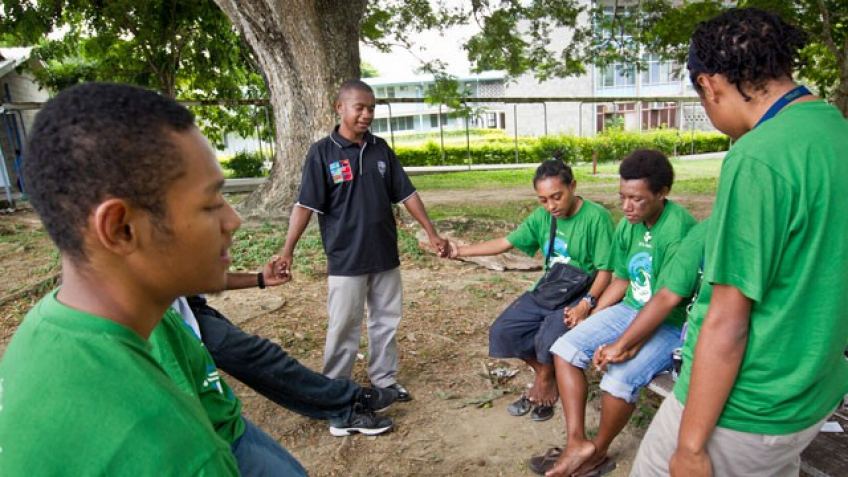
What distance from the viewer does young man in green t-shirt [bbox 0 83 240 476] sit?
757 mm

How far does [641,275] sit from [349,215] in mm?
1654

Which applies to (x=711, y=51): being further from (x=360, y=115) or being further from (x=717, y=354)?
(x=360, y=115)

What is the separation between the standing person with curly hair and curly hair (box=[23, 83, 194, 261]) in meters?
1.24

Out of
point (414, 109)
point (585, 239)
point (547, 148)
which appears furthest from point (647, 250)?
point (414, 109)

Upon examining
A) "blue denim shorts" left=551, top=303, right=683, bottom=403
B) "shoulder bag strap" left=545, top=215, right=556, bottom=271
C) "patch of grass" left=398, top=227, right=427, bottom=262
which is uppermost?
"shoulder bag strap" left=545, top=215, right=556, bottom=271

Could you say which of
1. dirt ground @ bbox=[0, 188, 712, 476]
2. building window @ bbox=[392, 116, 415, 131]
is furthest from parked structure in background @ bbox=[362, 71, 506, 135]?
dirt ground @ bbox=[0, 188, 712, 476]

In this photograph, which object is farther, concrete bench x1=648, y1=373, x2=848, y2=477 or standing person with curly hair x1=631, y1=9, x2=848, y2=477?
concrete bench x1=648, y1=373, x2=848, y2=477

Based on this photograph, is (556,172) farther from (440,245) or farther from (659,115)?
(659,115)

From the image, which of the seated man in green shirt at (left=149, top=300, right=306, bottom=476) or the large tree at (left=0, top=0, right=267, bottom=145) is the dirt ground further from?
the large tree at (left=0, top=0, right=267, bottom=145)

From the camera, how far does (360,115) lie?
11.2 ft

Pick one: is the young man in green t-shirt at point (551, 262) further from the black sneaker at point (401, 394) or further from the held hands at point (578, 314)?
the black sneaker at point (401, 394)

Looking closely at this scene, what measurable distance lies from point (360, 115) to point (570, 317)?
166 centimetres

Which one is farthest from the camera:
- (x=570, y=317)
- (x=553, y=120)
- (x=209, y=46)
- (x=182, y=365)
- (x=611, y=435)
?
(x=553, y=120)

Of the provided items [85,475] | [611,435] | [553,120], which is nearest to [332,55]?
[611,435]
